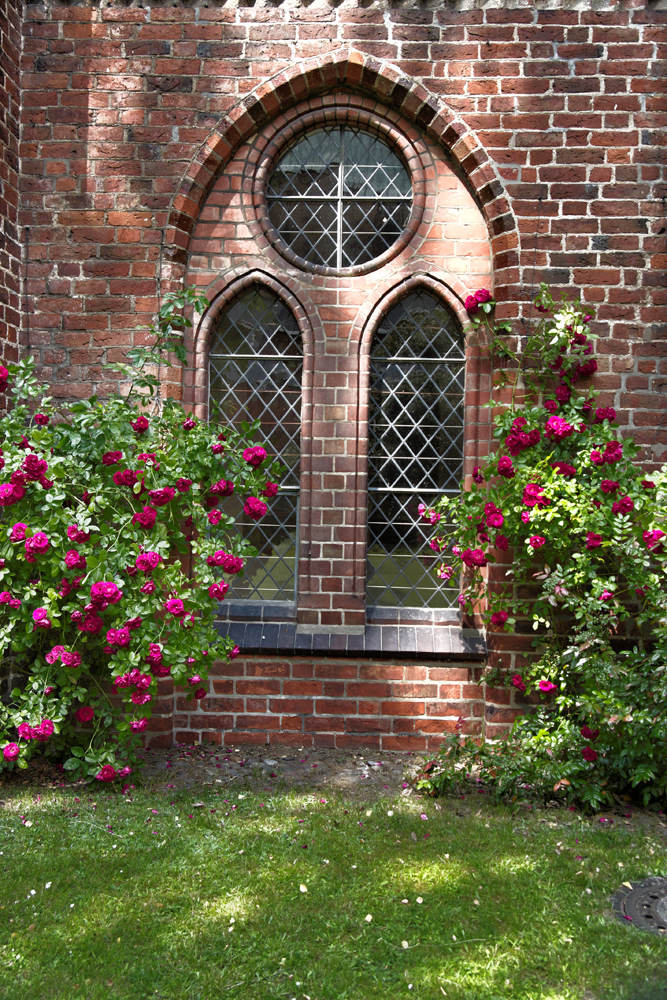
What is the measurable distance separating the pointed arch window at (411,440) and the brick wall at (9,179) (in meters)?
2.45

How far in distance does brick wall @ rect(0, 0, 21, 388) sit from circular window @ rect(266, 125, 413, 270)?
1718 millimetres

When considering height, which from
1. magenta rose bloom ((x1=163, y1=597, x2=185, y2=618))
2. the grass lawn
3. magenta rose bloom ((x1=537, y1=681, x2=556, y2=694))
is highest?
magenta rose bloom ((x1=163, y1=597, x2=185, y2=618))

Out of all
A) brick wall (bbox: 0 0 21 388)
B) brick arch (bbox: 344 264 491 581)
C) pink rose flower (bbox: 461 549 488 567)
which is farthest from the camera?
brick arch (bbox: 344 264 491 581)

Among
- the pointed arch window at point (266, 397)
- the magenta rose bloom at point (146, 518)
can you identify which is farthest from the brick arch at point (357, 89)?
the magenta rose bloom at point (146, 518)

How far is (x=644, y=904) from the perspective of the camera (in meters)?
2.90

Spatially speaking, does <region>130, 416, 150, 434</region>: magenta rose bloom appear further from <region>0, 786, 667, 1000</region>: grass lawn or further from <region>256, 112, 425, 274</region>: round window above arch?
<region>0, 786, 667, 1000</region>: grass lawn

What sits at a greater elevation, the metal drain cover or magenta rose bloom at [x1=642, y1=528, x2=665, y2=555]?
magenta rose bloom at [x1=642, y1=528, x2=665, y2=555]

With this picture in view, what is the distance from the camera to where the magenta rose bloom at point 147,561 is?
3576 millimetres

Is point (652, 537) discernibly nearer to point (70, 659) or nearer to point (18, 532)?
point (70, 659)

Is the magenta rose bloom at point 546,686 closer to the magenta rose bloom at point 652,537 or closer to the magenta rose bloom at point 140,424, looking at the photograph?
the magenta rose bloom at point 652,537

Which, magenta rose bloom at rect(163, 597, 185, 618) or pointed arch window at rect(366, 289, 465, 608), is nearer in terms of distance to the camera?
magenta rose bloom at rect(163, 597, 185, 618)

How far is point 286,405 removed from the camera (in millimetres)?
4828

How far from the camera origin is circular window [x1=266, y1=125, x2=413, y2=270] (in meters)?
4.82

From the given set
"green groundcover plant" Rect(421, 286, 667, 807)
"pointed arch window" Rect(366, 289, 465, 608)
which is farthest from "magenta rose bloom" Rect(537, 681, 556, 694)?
"pointed arch window" Rect(366, 289, 465, 608)
